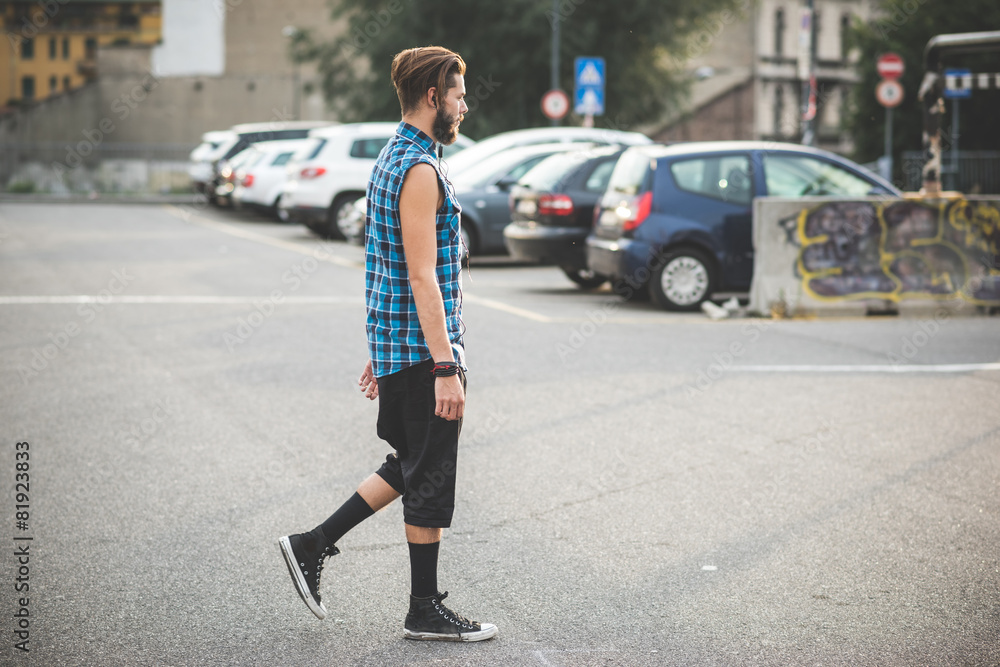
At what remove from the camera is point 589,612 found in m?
3.99

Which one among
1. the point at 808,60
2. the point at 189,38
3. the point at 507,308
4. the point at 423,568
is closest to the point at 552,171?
the point at 507,308

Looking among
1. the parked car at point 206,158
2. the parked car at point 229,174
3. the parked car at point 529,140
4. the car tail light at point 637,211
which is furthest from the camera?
the parked car at point 206,158

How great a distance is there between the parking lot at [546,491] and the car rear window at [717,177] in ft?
5.17

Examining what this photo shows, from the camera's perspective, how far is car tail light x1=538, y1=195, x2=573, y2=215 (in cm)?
1333

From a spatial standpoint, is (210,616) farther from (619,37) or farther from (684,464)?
(619,37)

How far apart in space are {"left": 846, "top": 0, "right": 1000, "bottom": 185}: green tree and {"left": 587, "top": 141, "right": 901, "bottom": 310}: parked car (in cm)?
1798

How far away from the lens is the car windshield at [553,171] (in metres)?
13.6

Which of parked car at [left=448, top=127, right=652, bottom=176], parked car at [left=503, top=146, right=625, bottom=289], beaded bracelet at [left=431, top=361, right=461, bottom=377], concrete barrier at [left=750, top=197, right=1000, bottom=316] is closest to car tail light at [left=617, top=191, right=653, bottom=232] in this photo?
concrete barrier at [left=750, top=197, right=1000, bottom=316]

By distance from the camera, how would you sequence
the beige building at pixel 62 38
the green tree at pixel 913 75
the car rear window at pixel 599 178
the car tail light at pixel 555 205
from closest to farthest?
the car tail light at pixel 555 205 < the car rear window at pixel 599 178 < the green tree at pixel 913 75 < the beige building at pixel 62 38

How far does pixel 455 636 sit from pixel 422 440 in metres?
0.65

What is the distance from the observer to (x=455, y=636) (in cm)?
374

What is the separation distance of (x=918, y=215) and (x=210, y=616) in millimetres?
9465

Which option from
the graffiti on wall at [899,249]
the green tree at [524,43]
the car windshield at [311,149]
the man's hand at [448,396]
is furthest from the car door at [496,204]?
the green tree at [524,43]

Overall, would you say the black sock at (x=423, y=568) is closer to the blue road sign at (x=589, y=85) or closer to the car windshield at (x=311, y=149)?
the car windshield at (x=311, y=149)
